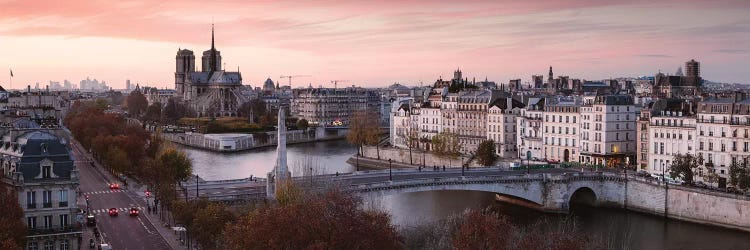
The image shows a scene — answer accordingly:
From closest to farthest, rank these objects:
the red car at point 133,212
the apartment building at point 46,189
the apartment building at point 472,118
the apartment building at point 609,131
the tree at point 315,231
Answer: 1. the tree at point 315,231
2. the apartment building at point 46,189
3. the red car at point 133,212
4. the apartment building at point 609,131
5. the apartment building at point 472,118

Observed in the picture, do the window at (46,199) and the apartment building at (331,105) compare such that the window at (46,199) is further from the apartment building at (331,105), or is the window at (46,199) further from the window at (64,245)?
the apartment building at (331,105)

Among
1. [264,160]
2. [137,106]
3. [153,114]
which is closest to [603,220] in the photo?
[264,160]

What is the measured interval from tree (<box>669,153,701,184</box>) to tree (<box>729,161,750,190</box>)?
2.41m

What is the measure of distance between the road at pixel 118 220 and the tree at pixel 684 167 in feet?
99.6

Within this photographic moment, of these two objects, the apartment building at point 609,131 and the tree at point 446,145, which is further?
the tree at point 446,145

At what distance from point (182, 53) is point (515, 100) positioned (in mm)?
119646

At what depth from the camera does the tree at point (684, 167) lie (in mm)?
55441

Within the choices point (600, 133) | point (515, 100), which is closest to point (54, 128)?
point (600, 133)

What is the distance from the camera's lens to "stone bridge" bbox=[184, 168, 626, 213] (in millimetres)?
50906

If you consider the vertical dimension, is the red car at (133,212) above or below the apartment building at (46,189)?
below

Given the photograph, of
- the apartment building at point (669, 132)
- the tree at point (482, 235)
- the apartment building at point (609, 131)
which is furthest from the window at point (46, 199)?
the apartment building at point (609, 131)

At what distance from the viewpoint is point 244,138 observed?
4375 inches

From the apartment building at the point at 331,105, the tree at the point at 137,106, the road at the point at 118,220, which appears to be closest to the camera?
the road at the point at 118,220

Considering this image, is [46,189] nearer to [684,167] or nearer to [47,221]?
[47,221]
